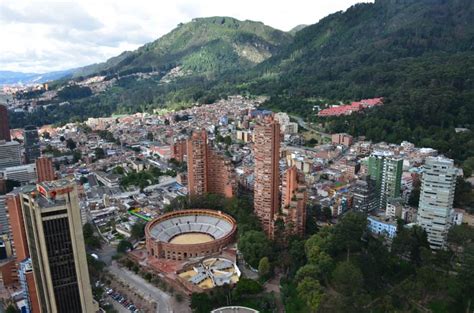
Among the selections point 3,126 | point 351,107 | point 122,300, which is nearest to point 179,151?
point 3,126

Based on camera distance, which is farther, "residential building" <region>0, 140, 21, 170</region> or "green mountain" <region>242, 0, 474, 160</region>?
"green mountain" <region>242, 0, 474, 160</region>

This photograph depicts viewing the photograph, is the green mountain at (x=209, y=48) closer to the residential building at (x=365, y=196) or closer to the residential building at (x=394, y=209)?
the residential building at (x=365, y=196)

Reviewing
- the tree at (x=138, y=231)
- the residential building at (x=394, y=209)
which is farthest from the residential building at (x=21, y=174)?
the residential building at (x=394, y=209)

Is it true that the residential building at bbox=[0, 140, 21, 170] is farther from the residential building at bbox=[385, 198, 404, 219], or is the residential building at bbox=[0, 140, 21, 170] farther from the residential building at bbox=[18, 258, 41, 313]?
the residential building at bbox=[385, 198, 404, 219]

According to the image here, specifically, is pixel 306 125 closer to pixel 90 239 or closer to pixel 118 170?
pixel 118 170

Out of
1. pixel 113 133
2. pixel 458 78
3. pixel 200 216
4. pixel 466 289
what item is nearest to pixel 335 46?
pixel 458 78

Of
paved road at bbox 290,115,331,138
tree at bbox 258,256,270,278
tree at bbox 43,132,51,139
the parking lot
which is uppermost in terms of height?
paved road at bbox 290,115,331,138

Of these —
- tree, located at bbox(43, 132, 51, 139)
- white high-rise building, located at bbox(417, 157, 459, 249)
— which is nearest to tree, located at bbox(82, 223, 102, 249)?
white high-rise building, located at bbox(417, 157, 459, 249)
